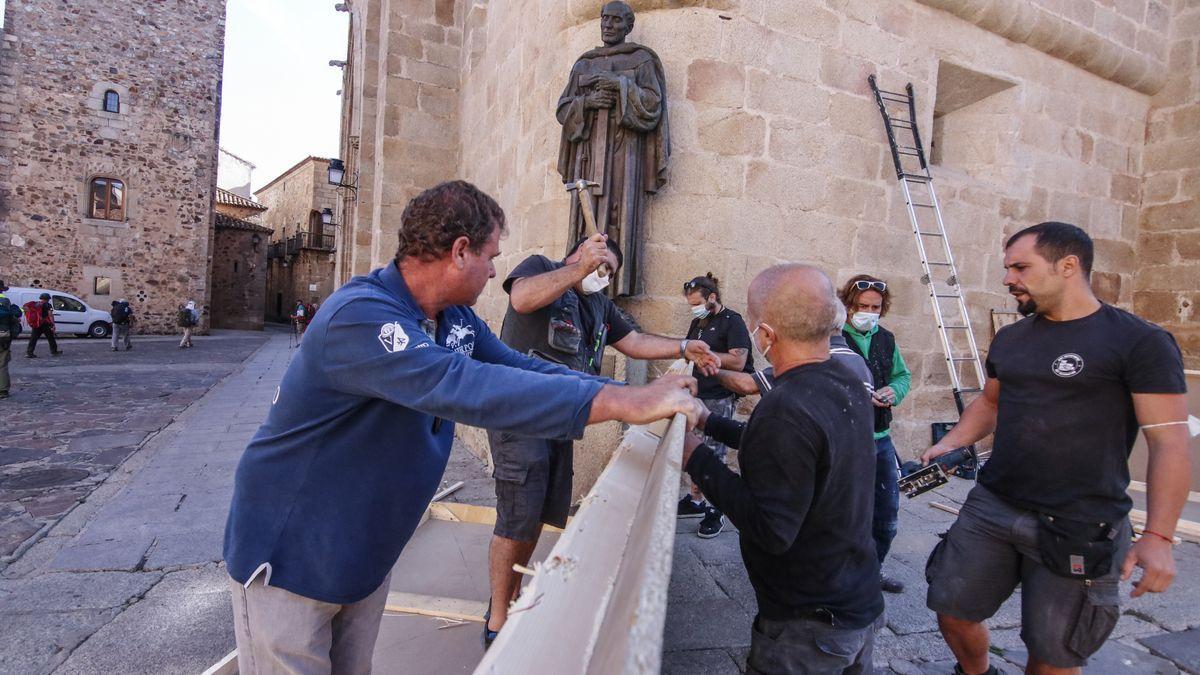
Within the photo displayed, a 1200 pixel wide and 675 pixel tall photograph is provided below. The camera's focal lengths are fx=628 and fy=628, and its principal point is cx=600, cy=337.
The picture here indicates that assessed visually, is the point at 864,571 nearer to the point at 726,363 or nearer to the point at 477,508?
the point at 726,363

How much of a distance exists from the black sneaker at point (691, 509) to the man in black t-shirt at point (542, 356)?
1.56 meters

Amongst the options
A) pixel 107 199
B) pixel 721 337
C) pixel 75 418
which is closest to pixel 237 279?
pixel 107 199

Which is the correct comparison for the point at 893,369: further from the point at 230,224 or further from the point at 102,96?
the point at 230,224

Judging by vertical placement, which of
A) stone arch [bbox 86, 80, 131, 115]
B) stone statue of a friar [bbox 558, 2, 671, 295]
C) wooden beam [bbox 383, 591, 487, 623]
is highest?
stone arch [bbox 86, 80, 131, 115]

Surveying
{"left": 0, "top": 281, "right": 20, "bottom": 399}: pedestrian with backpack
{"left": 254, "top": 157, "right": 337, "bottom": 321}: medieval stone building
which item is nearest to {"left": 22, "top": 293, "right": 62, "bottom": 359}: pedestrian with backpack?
{"left": 0, "top": 281, "right": 20, "bottom": 399}: pedestrian with backpack

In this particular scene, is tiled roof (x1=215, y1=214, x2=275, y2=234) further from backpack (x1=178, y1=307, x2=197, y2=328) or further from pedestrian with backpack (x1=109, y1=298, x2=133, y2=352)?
pedestrian with backpack (x1=109, y1=298, x2=133, y2=352)

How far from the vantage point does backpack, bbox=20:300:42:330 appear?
1333cm

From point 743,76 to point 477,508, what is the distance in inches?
146

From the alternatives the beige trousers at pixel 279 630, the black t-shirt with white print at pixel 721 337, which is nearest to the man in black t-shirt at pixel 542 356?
the black t-shirt with white print at pixel 721 337

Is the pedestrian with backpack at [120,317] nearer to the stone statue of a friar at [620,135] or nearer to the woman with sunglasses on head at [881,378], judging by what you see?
the stone statue of a friar at [620,135]

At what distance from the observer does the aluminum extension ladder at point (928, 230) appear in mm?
5336

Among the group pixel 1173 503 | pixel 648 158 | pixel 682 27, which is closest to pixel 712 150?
pixel 648 158

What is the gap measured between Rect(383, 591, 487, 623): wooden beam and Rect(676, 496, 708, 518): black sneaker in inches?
69.5

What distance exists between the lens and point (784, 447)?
157 centimetres
